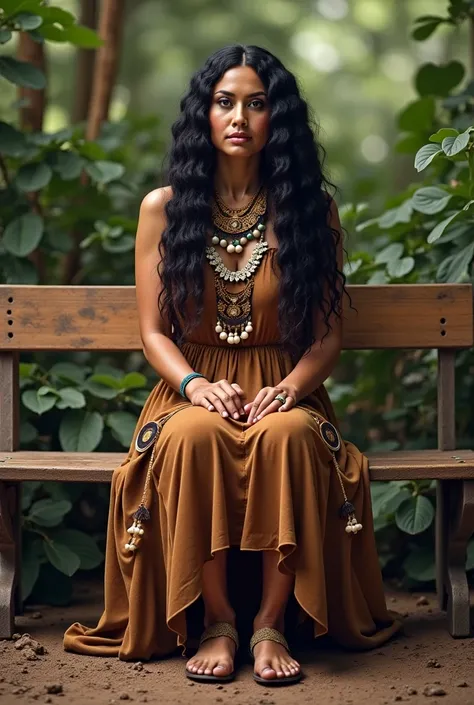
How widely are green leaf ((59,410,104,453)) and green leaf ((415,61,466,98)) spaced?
6.38 feet

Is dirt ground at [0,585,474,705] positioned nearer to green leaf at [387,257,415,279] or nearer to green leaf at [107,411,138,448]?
green leaf at [107,411,138,448]

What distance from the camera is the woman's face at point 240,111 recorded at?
3410 mm

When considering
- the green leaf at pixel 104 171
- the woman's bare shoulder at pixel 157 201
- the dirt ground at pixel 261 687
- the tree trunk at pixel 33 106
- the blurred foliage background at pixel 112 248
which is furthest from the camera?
the tree trunk at pixel 33 106

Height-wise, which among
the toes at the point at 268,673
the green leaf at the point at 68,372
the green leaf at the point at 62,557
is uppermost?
the green leaf at the point at 68,372

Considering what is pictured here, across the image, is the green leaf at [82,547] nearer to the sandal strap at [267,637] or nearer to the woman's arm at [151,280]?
the woman's arm at [151,280]

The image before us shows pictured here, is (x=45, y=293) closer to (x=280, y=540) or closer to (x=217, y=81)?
(x=217, y=81)

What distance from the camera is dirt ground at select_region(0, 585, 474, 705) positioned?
9.46 feet

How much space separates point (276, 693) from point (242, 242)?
1.38 metres

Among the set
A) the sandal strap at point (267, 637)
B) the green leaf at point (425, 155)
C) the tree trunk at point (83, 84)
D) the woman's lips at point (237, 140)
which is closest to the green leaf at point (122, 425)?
the sandal strap at point (267, 637)

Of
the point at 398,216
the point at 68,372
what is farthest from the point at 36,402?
the point at 398,216

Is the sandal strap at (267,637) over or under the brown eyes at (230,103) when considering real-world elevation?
under

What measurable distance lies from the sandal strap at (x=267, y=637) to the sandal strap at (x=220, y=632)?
0.18 feet

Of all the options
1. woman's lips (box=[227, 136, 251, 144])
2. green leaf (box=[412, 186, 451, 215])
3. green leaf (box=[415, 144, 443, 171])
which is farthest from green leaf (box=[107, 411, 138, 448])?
green leaf (box=[415, 144, 443, 171])

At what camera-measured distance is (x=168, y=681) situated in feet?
9.97
